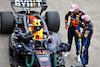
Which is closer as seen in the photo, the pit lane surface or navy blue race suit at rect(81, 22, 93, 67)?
navy blue race suit at rect(81, 22, 93, 67)

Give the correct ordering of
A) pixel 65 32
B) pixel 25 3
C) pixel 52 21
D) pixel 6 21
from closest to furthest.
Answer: pixel 6 21, pixel 25 3, pixel 52 21, pixel 65 32

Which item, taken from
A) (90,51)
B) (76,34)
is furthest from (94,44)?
(76,34)

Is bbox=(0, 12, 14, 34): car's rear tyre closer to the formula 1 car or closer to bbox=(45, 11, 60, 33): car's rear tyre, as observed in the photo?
the formula 1 car

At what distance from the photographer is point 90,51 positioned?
11172mm

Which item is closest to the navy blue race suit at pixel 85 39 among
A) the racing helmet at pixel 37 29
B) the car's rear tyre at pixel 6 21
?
the racing helmet at pixel 37 29

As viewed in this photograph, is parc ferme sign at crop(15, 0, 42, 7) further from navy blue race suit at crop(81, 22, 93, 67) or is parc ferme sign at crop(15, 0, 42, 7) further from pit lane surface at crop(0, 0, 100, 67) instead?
navy blue race suit at crop(81, 22, 93, 67)

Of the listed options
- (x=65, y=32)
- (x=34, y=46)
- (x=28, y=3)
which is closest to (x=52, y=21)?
(x=65, y=32)

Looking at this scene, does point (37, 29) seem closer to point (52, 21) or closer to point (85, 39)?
point (85, 39)

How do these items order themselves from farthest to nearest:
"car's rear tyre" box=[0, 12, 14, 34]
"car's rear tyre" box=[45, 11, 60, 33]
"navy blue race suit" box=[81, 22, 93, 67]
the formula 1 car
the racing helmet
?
1. "car's rear tyre" box=[45, 11, 60, 33]
2. "car's rear tyre" box=[0, 12, 14, 34]
3. the racing helmet
4. "navy blue race suit" box=[81, 22, 93, 67]
5. the formula 1 car

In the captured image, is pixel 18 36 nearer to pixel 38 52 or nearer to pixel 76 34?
pixel 38 52

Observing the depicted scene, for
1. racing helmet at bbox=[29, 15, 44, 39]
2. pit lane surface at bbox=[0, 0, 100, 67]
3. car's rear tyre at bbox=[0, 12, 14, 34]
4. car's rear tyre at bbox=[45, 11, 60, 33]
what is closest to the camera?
racing helmet at bbox=[29, 15, 44, 39]

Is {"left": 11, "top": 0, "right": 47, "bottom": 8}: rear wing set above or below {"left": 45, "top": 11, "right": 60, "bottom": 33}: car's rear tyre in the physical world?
above

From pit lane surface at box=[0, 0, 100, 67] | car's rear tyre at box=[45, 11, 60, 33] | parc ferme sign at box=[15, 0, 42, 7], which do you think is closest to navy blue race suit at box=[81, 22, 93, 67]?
pit lane surface at box=[0, 0, 100, 67]

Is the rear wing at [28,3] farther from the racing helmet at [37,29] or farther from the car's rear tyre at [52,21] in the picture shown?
the racing helmet at [37,29]
